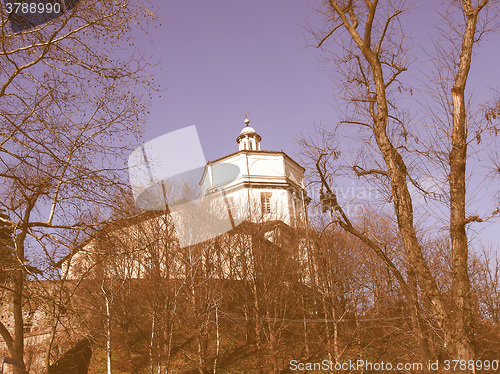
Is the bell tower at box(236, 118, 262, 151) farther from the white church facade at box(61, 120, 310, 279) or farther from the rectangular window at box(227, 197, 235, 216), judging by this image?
the rectangular window at box(227, 197, 235, 216)

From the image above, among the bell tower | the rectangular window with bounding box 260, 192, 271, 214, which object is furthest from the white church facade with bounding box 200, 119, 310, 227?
the bell tower

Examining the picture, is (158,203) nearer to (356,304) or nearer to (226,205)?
(226,205)

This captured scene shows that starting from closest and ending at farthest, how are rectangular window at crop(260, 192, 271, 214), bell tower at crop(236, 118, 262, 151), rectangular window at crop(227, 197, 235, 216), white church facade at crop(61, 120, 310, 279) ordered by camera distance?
1. white church facade at crop(61, 120, 310, 279)
2. rectangular window at crop(227, 197, 235, 216)
3. rectangular window at crop(260, 192, 271, 214)
4. bell tower at crop(236, 118, 262, 151)

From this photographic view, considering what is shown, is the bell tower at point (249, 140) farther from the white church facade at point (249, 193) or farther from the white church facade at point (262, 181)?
the white church facade at point (262, 181)

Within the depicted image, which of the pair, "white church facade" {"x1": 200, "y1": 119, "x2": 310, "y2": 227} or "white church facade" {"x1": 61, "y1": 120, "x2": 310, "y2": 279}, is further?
"white church facade" {"x1": 200, "y1": 119, "x2": 310, "y2": 227}

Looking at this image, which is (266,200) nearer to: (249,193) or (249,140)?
(249,193)

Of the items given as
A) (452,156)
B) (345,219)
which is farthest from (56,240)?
(452,156)

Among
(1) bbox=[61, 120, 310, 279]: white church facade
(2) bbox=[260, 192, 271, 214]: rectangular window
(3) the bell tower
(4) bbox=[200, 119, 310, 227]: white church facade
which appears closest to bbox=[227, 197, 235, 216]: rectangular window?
(1) bbox=[61, 120, 310, 279]: white church facade

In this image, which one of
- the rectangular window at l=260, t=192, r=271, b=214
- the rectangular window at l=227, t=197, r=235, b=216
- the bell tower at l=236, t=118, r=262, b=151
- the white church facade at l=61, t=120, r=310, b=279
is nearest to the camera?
the white church facade at l=61, t=120, r=310, b=279

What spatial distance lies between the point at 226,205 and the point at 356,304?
39.3ft

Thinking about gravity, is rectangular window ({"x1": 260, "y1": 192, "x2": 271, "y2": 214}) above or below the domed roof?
below

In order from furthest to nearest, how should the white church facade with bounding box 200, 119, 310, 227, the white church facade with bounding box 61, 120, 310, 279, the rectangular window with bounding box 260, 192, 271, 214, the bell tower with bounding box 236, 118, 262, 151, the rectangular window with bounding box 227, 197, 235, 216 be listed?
the bell tower with bounding box 236, 118, 262, 151
the white church facade with bounding box 200, 119, 310, 227
the rectangular window with bounding box 260, 192, 271, 214
the rectangular window with bounding box 227, 197, 235, 216
the white church facade with bounding box 61, 120, 310, 279

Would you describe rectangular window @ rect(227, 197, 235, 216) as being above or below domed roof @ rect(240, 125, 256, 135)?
below

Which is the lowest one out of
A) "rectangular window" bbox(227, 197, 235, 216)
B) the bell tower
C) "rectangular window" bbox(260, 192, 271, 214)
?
"rectangular window" bbox(227, 197, 235, 216)
